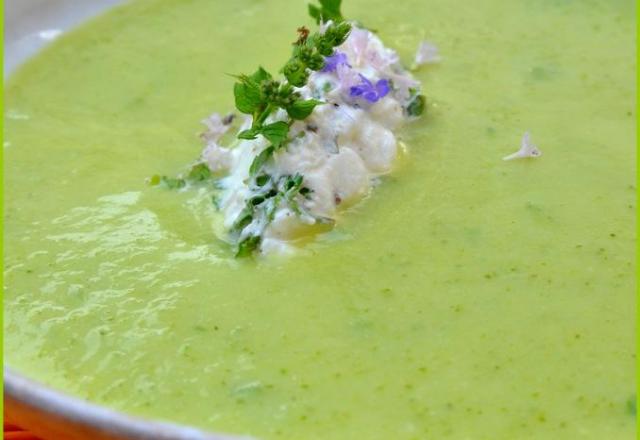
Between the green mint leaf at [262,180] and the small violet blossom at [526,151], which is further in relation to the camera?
the small violet blossom at [526,151]

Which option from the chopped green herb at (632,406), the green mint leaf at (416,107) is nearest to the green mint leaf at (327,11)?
the green mint leaf at (416,107)

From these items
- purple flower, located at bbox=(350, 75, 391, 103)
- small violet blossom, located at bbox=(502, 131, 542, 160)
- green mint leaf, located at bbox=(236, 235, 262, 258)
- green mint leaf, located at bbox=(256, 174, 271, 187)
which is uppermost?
purple flower, located at bbox=(350, 75, 391, 103)

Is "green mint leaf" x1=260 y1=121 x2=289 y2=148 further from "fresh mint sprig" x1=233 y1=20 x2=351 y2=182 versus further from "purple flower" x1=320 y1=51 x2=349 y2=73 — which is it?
"purple flower" x1=320 y1=51 x2=349 y2=73

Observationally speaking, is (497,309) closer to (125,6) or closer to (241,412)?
(241,412)

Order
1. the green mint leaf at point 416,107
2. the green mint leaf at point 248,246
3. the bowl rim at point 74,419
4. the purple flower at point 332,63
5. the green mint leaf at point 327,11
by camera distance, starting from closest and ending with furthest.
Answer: the bowl rim at point 74,419
the green mint leaf at point 248,246
the purple flower at point 332,63
the green mint leaf at point 416,107
the green mint leaf at point 327,11

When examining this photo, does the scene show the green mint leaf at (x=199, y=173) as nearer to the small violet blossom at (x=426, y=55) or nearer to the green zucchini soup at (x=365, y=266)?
the green zucchini soup at (x=365, y=266)

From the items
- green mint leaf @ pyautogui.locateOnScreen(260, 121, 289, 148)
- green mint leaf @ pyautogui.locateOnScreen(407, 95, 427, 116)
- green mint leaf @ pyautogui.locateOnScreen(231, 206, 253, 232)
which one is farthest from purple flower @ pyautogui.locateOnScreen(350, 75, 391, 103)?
green mint leaf @ pyautogui.locateOnScreen(231, 206, 253, 232)
